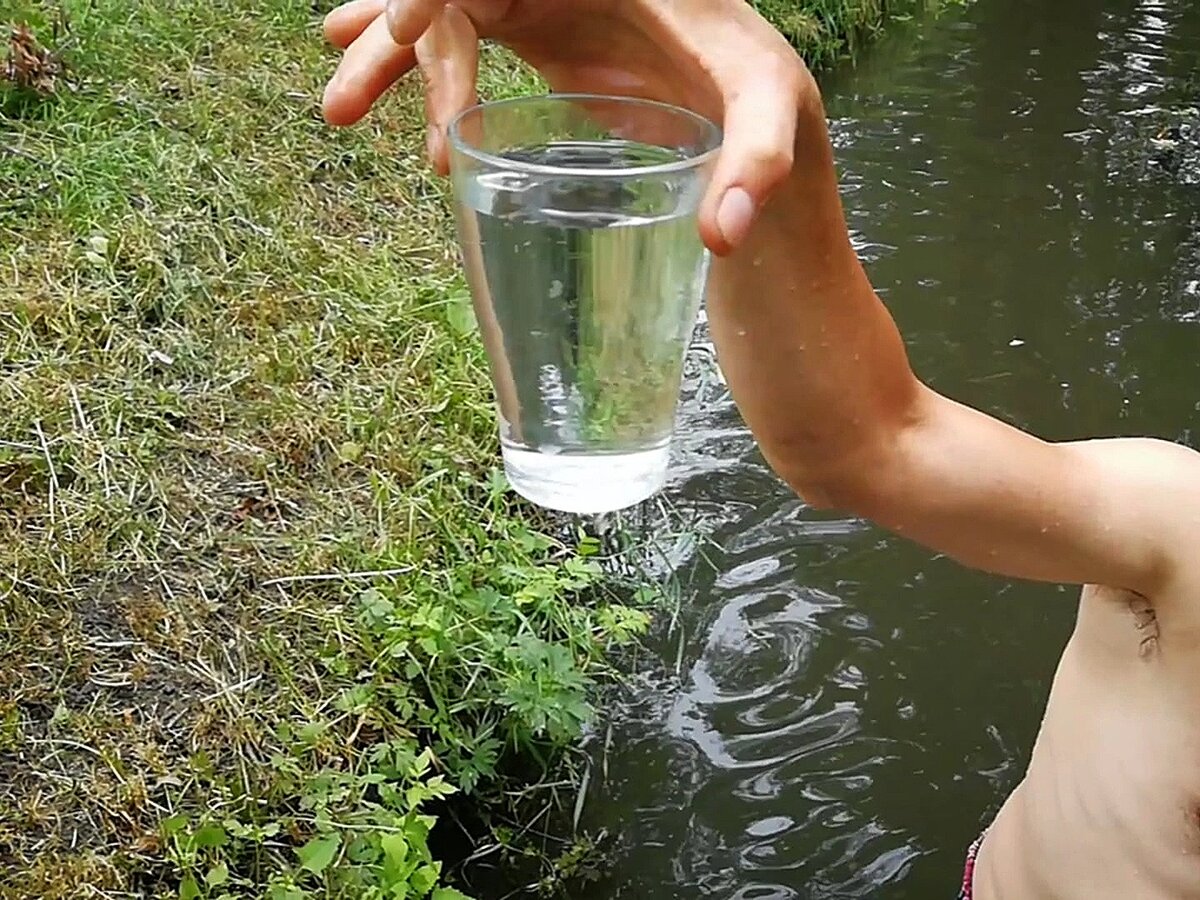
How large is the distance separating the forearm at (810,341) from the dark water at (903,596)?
1.16 m

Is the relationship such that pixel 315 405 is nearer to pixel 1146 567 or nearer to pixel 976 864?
pixel 976 864

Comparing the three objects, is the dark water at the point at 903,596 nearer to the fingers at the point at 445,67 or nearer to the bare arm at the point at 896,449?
the bare arm at the point at 896,449

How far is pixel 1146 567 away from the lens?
115cm

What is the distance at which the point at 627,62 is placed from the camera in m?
0.83

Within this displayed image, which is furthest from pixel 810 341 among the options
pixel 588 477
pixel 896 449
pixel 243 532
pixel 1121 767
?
pixel 243 532

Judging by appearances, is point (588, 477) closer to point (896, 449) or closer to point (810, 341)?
point (810, 341)

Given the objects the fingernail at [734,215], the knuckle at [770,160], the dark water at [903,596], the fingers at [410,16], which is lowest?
the dark water at [903,596]

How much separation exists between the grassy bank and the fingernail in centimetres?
116

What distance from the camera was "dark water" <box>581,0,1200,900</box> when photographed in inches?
86.1

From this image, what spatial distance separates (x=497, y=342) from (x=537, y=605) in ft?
4.79

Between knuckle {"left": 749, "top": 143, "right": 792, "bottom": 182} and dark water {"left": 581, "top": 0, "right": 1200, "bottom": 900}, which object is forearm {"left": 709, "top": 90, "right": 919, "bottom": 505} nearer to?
knuckle {"left": 749, "top": 143, "right": 792, "bottom": 182}

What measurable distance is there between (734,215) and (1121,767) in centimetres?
83

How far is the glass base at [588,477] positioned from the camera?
724 mm

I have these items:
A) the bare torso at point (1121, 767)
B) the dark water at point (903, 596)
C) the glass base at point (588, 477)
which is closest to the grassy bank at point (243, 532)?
the dark water at point (903, 596)
